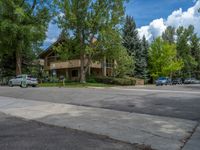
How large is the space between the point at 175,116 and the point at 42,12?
34817mm

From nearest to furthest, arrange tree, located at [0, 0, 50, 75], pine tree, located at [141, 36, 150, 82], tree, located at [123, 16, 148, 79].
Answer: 1. tree, located at [0, 0, 50, 75]
2. tree, located at [123, 16, 148, 79]
3. pine tree, located at [141, 36, 150, 82]

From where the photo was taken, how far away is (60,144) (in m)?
5.82

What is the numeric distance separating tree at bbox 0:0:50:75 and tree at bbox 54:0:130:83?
3313 millimetres

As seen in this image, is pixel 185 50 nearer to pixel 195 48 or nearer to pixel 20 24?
pixel 195 48

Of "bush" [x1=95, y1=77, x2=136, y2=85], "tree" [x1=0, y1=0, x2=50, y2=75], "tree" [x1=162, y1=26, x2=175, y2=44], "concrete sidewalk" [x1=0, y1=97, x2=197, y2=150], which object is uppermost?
"tree" [x1=162, y1=26, x2=175, y2=44]

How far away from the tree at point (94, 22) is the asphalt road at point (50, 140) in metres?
30.7

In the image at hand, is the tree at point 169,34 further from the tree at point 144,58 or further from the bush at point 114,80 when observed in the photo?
the bush at point 114,80

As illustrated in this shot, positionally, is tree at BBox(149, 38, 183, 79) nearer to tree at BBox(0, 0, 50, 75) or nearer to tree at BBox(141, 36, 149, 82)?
tree at BBox(141, 36, 149, 82)

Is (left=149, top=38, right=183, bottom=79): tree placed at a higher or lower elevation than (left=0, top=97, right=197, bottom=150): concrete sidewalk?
higher

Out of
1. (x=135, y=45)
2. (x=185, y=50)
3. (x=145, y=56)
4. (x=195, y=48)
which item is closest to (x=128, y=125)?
(x=135, y=45)

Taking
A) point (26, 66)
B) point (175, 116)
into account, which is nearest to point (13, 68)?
point (26, 66)

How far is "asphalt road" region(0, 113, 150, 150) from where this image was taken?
564 cm

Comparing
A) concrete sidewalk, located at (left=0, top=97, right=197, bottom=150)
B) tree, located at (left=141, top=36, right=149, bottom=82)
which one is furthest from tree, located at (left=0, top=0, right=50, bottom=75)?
concrete sidewalk, located at (left=0, top=97, right=197, bottom=150)

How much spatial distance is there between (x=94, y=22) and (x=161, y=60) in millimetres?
28132
